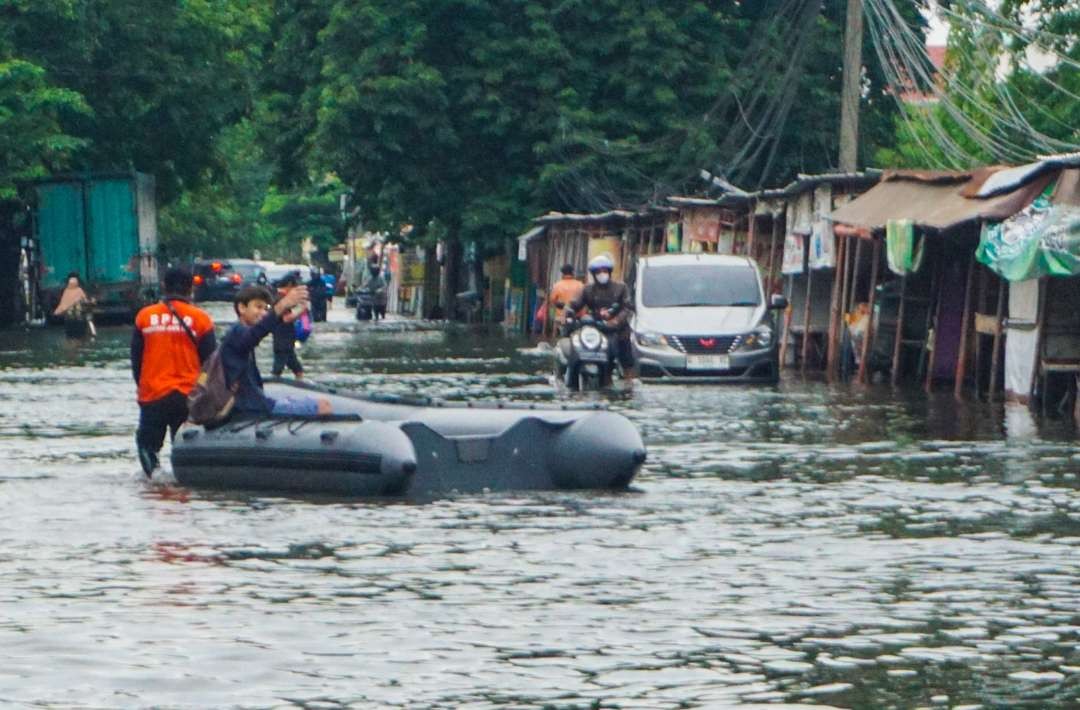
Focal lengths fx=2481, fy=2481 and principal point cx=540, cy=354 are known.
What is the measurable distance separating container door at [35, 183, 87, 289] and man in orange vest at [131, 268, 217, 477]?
37.3 metres

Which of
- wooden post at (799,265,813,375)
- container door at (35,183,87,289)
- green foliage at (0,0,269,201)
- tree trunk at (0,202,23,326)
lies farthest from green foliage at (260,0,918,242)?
wooden post at (799,265,813,375)

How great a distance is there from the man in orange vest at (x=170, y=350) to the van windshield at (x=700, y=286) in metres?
15.1

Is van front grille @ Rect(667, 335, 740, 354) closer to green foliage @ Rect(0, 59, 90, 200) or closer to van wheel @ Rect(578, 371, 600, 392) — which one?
van wheel @ Rect(578, 371, 600, 392)

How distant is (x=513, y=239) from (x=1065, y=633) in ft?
159

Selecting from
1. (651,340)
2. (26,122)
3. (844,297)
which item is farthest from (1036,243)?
(26,122)

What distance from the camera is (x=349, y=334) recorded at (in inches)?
2120

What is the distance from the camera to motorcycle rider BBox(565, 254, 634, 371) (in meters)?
29.4

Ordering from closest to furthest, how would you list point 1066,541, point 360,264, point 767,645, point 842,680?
point 842,680
point 767,645
point 1066,541
point 360,264

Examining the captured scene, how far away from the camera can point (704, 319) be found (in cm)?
3089

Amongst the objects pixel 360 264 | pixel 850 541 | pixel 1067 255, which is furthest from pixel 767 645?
pixel 360 264

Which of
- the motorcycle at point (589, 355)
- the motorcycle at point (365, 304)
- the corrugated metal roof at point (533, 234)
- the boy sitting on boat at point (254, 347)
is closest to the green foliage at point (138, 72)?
the corrugated metal roof at point (533, 234)

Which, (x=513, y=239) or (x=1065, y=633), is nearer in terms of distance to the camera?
(x=1065, y=633)

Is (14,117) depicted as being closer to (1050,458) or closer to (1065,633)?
(1050,458)

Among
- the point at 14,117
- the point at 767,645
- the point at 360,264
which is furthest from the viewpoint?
the point at 360,264
